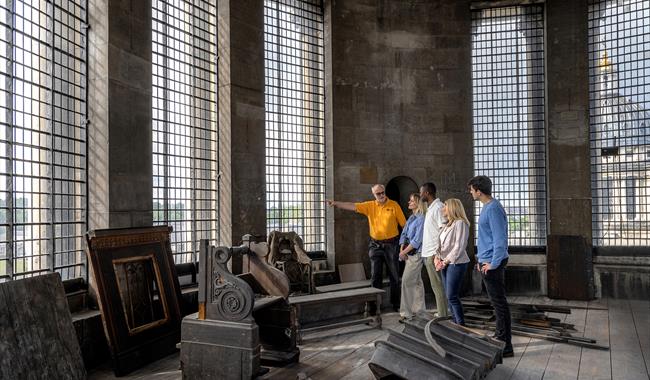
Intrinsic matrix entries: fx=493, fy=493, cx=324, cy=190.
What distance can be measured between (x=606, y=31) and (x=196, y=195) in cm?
804

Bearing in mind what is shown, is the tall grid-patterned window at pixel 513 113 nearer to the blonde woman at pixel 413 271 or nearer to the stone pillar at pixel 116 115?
the blonde woman at pixel 413 271

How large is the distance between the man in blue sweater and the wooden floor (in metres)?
0.42

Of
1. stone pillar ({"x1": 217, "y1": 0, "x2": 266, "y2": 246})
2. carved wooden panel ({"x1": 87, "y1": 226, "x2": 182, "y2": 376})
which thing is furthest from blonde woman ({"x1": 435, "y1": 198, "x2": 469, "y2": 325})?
stone pillar ({"x1": 217, "y1": 0, "x2": 266, "y2": 246})

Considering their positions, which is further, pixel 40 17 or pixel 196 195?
pixel 196 195

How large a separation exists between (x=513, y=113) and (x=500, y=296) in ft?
18.9

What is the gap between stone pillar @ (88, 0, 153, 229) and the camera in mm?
5750

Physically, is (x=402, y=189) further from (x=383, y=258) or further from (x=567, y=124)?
(x=567, y=124)

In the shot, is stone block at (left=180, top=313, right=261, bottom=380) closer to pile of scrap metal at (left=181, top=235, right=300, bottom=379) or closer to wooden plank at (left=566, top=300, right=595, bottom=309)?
pile of scrap metal at (left=181, top=235, right=300, bottom=379)

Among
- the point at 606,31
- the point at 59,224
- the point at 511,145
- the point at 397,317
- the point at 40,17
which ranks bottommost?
the point at 397,317

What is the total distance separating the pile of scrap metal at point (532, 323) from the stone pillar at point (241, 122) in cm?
352

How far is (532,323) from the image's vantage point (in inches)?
257

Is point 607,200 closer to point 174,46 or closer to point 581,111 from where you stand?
point 581,111

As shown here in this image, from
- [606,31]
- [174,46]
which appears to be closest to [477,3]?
[606,31]

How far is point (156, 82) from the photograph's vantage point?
6.81 m
